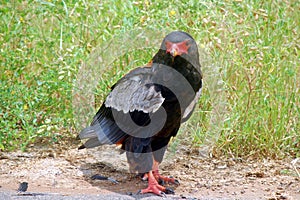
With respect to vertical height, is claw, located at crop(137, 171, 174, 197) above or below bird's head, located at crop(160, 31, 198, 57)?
below

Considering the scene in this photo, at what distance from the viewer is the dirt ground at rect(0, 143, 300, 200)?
4914 mm

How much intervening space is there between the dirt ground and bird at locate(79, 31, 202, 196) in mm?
234

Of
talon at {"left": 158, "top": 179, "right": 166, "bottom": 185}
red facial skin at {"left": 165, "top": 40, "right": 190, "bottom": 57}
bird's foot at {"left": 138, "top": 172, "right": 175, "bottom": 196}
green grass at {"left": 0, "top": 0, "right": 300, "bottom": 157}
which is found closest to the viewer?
red facial skin at {"left": 165, "top": 40, "right": 190, "bottom": 57}

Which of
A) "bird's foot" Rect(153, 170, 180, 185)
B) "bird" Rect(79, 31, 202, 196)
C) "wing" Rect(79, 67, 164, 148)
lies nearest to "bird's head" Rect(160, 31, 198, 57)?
"bird" Rect(79, 31, 202, 196)

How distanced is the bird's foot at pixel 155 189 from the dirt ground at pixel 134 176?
7cm

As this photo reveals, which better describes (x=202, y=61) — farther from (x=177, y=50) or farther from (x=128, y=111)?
(x=128, y=111)

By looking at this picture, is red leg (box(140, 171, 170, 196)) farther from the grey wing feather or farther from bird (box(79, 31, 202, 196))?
the grey wing feather

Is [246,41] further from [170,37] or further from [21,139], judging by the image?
[21,139]

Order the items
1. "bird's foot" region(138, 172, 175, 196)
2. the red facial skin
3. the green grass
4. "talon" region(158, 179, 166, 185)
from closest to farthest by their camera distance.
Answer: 1. the red facial skin
2. "bird's foot" region(138, 172, 175, 196)
3. "talon" region(158, 179, 166, 185)
4. the green grass

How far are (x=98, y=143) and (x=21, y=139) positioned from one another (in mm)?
1046

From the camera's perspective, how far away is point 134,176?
17.6 feet

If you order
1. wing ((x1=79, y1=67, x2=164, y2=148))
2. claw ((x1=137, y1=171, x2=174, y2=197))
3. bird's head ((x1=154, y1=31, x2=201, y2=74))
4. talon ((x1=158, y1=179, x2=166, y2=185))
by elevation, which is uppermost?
bird's head ((x1=154, y1=31, x2=201, y2=74))

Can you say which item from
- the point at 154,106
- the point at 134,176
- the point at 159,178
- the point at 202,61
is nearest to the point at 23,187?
the point at 134,176

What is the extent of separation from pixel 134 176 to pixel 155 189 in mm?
489
